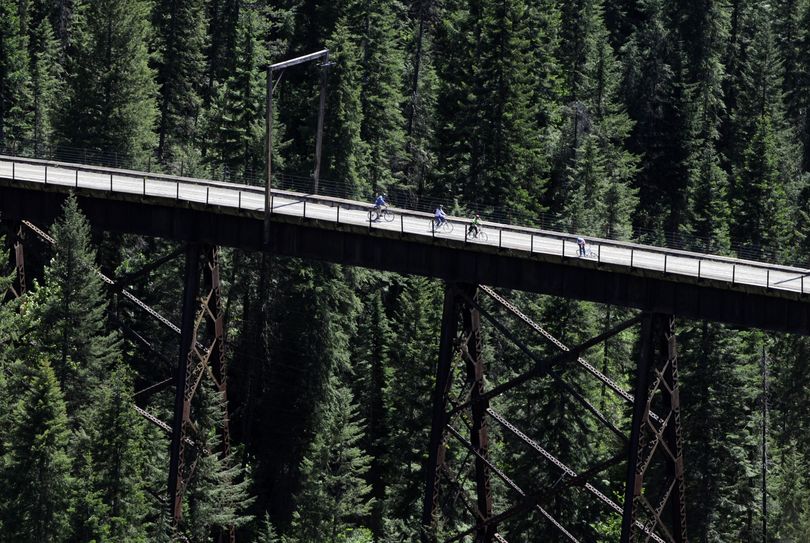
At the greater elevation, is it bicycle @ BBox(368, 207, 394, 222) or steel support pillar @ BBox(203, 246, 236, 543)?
bicycle @ BBox(368, 207, 394, 222)

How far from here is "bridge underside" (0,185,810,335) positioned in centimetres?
5688

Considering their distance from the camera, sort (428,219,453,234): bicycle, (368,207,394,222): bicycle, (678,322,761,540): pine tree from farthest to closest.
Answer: (678,322,761,540): pine tree → (368,207,394,222): bicycle → (428,219,453,234): bicycle

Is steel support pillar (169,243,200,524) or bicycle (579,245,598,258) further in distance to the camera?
steel support pillar (169,243,200,524)

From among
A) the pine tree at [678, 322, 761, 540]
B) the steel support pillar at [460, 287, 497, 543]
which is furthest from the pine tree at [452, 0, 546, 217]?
the steel support pillar at [460, 287, 497, 543]

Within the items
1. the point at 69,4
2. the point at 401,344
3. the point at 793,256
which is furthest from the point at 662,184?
the point at 69,4

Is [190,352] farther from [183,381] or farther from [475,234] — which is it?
[475,234]

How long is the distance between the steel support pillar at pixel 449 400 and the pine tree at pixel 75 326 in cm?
1312

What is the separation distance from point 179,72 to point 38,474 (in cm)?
3762

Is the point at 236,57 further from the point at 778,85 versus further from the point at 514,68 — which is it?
the point at 778,85

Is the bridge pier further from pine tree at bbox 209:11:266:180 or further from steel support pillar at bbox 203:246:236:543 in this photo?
pine tree at bbox 209:11:266:180

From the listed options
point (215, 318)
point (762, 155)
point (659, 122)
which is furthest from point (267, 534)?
point (659, 122)

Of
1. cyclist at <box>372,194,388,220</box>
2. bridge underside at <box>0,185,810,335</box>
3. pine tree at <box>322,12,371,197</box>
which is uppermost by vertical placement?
pine tree at <box>322,12,371,197</box>

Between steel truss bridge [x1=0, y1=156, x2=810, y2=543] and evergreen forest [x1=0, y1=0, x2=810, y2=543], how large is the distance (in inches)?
87.5

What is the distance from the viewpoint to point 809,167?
10769 cm
